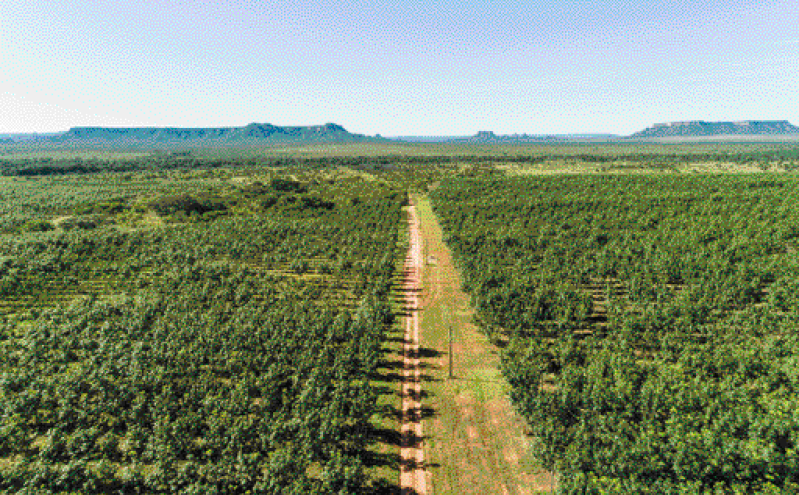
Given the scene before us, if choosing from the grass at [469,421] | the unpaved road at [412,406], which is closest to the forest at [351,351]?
the unpaved road at [412,406]

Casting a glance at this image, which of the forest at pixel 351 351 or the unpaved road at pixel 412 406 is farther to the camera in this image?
the unpaved road at pixel 412 406

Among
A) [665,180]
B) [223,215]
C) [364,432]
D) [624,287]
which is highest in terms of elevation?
[665,180]

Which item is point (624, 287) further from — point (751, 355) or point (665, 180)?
point (665, 180)

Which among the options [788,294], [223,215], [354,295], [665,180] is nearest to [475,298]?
[354,295]

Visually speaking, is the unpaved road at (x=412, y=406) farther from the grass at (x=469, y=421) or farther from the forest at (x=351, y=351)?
the forest at (x=351, y=351)

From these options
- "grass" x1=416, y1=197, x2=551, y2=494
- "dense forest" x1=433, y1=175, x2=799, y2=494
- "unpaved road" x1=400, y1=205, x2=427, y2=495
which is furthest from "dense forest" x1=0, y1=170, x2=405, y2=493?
"dense forest" x1=433, y1=175, x2=799, y2=494

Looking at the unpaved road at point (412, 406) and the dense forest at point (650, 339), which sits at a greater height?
the dense forest at point (650, 339)

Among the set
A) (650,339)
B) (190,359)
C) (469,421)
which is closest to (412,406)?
→ (469,421)
